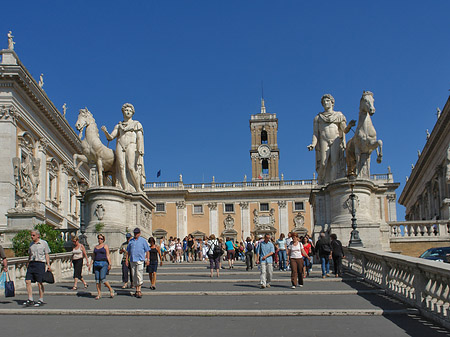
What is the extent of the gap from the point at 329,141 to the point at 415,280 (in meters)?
13.8

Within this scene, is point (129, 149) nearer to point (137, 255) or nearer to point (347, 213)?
point (347, 213)

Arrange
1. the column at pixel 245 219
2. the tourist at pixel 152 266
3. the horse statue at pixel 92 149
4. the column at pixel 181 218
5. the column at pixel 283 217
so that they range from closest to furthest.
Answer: the tourist at pixel 152 266 → the horse statue at pixel 92 149 → the column at pixel 181 218 → the column at pixel 283 217 → the column at pixel 245 219

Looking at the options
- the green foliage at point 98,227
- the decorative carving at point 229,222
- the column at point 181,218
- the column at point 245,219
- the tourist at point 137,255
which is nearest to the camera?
the tourist at point 137,255

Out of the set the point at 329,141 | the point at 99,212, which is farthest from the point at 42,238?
the point at 329,141

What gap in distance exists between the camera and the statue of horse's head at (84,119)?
24.0m

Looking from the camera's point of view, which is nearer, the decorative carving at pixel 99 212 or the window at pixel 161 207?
the decorative carving at pixel 99 212

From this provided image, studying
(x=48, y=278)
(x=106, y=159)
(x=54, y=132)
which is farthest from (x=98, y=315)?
(x=54, y=132)

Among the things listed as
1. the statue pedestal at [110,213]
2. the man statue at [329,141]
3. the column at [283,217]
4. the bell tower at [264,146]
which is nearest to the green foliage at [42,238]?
the statue pedestal at [110,213]

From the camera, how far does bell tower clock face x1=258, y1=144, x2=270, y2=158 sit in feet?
304

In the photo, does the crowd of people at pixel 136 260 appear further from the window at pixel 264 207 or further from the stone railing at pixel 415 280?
the window at pixel 264 207

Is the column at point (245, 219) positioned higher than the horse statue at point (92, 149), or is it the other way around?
the horse statue at point (92, 149)

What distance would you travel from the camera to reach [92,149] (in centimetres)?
2386

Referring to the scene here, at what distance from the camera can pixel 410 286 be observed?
36.7ft

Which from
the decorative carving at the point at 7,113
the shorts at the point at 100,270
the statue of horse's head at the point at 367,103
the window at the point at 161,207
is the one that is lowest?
the shorts at the point at 100,270
